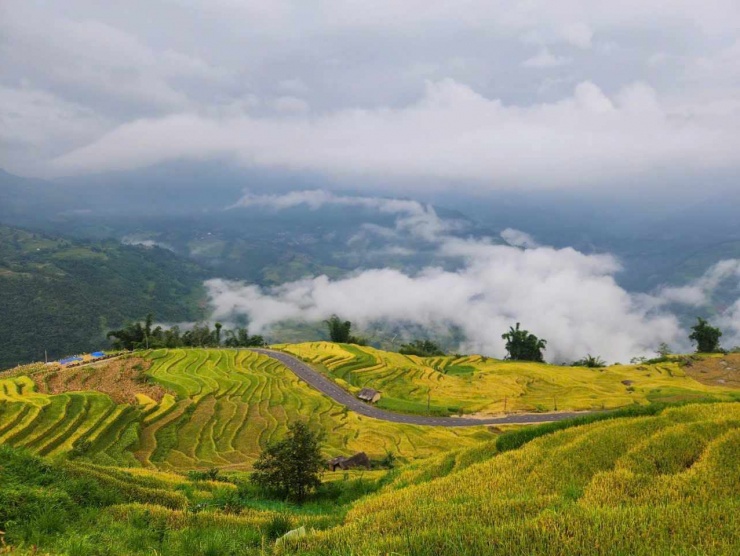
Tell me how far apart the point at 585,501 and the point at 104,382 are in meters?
62.0

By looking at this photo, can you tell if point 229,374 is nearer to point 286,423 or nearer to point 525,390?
point 286,423

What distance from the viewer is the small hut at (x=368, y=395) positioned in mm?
67438

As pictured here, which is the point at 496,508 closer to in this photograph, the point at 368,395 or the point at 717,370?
the point at 368,395

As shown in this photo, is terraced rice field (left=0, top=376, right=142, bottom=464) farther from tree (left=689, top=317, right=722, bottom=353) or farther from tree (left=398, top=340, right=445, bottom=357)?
tree (left=689, top=317, right=722, bottom=353)

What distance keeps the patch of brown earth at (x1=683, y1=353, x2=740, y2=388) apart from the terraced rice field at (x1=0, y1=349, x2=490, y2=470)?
207 feet

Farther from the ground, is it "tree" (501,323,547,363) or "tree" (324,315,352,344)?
"tree" (324,315,352,344)

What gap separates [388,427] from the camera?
54.2m

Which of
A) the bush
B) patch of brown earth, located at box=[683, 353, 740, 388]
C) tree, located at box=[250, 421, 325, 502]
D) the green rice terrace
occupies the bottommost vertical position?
patch of brown earth, located at box=[683, 353, 740, 388]

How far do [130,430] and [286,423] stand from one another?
57.1ft

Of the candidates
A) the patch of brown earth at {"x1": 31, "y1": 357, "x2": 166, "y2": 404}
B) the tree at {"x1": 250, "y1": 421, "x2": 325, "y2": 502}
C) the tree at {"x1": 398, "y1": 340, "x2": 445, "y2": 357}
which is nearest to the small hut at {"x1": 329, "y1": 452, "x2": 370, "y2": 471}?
the tree at {"x1": 250, "y1": 421, "x2": 325, "y2": 502}

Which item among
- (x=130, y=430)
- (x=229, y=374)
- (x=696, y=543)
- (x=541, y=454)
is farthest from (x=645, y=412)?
(x=229, y=374)

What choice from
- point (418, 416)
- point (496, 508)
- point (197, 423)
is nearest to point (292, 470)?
point (496, 508)

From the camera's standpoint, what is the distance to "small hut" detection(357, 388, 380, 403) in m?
67.4

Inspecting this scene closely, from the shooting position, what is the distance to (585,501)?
578 cm
